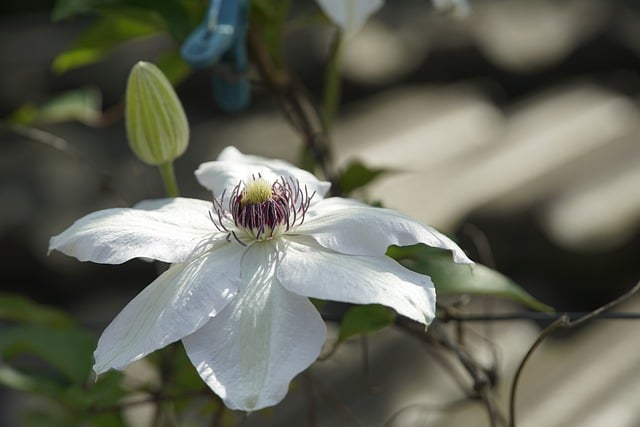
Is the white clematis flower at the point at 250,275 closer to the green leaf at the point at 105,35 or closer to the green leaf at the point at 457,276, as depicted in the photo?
the green leaf at the point at 457,276

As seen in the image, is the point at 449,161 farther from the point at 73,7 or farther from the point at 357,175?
the point at 73,7

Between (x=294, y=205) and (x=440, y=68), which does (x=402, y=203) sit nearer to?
(x=440, y=68)

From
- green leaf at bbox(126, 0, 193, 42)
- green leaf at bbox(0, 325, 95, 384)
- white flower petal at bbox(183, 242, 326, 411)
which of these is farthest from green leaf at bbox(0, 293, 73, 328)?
white flower petal at bbox(183, 242, 326, 411)

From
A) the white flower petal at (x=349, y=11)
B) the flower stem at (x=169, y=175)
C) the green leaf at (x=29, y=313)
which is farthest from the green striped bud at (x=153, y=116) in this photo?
the green leaf at (x=29, y=313)

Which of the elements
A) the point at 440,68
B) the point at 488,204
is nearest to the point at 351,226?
the point at 488,204

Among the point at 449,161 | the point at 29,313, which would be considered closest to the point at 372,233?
the point at 29,313

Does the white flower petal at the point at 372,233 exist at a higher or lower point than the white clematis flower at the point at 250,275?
higher
